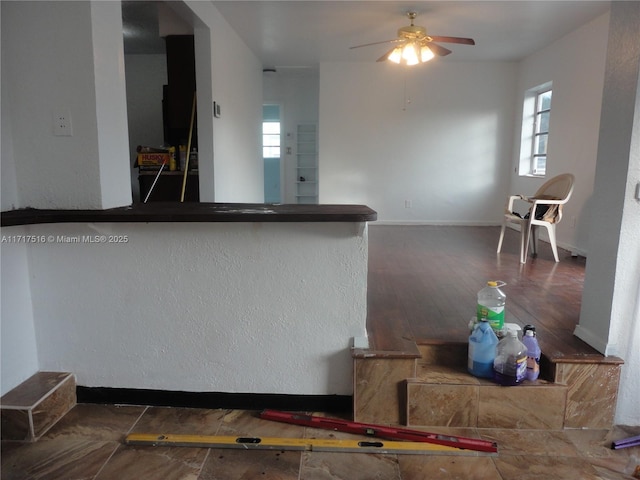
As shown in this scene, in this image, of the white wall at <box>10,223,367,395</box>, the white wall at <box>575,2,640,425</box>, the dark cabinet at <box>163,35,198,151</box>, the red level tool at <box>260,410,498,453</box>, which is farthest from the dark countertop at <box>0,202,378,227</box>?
the dark cabinet at <box>163,35,198,151</box>

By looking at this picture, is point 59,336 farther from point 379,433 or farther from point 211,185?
point 211,185

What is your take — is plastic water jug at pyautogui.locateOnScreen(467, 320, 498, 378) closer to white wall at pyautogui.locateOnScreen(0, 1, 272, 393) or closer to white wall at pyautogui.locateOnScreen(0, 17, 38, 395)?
white wall at pyautogui.locateOnScreen(0, 1, 272, 393)

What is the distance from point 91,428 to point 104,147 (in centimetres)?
126

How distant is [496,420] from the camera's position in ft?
6.62

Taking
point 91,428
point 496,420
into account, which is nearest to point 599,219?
point 496,420

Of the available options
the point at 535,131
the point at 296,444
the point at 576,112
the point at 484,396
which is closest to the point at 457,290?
the point at 484,396

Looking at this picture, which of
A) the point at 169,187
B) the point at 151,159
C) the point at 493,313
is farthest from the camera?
the point at 169,187

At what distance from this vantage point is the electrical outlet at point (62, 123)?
6.61 feet

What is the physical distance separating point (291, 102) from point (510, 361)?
7.18m

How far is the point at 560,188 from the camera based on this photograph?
14.5ft

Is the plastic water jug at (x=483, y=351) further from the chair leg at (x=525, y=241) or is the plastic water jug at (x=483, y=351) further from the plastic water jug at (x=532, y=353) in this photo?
the chair leg at (x=525, y=241)

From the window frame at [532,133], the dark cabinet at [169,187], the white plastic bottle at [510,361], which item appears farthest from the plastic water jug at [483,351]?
the window frame at [532,133]

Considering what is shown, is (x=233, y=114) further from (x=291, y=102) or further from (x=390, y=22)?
(x=291, y=102)

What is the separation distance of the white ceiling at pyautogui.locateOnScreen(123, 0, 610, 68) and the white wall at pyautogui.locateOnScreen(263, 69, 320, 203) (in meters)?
2.31
